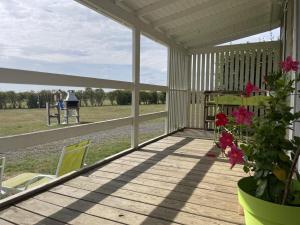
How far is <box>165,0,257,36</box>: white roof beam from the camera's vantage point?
4.51 meters

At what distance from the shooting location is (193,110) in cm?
692

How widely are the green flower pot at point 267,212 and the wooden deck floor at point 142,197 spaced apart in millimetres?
652

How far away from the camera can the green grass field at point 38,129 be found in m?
4.21

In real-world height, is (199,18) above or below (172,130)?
above

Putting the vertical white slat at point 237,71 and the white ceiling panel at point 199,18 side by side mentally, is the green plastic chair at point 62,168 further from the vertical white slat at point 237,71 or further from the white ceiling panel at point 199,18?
the vertical white slat at point 237,71

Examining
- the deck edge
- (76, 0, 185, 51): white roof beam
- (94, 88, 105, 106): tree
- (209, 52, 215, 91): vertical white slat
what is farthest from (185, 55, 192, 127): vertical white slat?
the deck edge

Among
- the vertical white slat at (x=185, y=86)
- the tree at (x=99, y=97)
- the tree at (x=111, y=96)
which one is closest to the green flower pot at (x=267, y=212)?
the tree at (x=99, y=97)

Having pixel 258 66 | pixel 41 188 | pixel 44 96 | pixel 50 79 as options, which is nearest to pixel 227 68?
pixel 258 66

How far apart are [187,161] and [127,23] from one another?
6.90 ft

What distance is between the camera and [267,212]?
3.78 ft

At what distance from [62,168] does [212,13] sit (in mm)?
3582

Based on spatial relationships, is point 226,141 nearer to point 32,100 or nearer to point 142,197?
point 142,197

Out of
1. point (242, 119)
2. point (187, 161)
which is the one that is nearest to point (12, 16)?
point (187, 161)

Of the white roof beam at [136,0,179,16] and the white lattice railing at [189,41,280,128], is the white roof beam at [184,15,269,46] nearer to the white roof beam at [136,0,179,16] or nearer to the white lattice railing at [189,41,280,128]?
the white lattice railing at [189,41,280,128]
